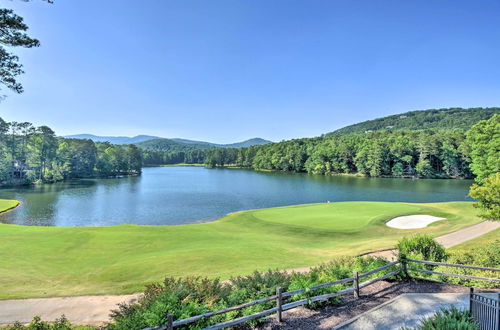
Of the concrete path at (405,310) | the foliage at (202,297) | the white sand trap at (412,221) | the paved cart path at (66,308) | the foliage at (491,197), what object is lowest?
the white sand trap at (412,221)

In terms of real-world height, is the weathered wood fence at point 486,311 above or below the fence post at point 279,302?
above

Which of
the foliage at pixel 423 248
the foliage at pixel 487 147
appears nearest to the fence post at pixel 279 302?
the foliage at pixel 423 248

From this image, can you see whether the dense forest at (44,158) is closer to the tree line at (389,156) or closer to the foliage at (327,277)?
the tree line at (389,156)

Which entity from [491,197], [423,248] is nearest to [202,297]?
[423,248]

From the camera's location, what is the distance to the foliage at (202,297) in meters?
6.09

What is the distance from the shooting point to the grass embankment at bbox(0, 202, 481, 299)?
13297mm

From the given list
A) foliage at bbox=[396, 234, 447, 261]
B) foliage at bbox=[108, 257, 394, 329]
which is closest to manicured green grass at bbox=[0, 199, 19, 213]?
foliage at bbox=[108, 257, 394, 329]

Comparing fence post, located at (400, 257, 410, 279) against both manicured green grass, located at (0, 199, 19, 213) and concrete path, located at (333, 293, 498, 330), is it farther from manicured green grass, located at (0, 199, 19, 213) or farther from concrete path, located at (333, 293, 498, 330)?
manicured green grass, located at (0, 199, 19, 213)

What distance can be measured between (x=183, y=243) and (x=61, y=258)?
7119 mm

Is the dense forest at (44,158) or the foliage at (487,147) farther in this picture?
the dense forest at (44,158)

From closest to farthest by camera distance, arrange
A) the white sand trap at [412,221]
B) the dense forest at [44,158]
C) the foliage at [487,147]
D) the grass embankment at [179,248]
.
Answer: the grass embankment at [179,248]
the white sand trap at [412,221]
the foliage at [487,147]
the dense forest at [44,158]

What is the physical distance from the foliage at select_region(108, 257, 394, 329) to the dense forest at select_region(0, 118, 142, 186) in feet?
260

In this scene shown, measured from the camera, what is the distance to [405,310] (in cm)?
777

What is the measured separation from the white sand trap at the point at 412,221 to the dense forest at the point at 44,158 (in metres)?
79.4
